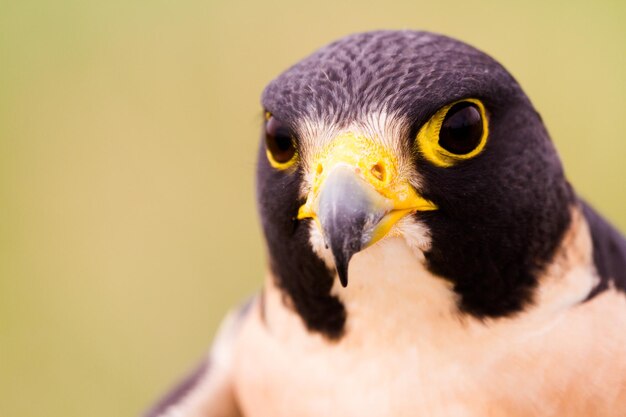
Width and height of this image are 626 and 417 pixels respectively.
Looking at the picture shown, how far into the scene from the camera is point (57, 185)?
636cm

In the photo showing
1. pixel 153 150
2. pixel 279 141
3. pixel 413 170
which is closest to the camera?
pixel 413 170

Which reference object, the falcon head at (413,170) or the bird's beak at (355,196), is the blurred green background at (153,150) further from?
the bird's beak at (355,196)

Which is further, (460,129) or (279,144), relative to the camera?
(279,144)

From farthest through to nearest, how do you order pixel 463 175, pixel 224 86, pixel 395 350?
pixel 224 86, pixel 395 350, pixel 463 175

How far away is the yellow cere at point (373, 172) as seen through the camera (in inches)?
73.4

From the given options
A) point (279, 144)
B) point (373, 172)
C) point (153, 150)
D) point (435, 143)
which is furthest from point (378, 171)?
point (153, 150)

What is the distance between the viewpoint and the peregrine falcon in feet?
6.31

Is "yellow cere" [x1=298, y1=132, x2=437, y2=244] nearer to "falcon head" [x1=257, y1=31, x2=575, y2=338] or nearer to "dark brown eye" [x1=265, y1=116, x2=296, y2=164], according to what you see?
"falcon head" [x1=257, y1=31, x2=575, y2=338]

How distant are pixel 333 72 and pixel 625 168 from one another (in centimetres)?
412

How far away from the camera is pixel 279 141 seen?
206cm

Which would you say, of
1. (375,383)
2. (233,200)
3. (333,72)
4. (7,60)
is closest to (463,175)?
(333,72)

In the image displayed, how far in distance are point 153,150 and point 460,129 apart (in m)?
4.53

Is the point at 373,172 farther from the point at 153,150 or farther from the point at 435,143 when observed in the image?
the point at 153,150

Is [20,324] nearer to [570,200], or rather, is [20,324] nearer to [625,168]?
[625,168]
